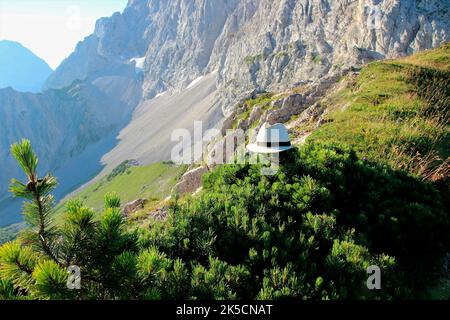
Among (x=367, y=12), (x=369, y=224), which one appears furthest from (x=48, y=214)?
(x=367, y=12)

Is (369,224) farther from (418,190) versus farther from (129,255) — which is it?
(129,255)

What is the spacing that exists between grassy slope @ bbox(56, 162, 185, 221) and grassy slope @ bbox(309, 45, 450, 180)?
129 meters

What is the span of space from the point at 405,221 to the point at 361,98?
1231cm

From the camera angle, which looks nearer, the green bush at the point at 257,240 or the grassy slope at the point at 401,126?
the green bush at the point at 257,240

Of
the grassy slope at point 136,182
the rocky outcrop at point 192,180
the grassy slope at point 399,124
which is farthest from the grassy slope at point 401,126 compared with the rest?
the grassy slope at point 136,182

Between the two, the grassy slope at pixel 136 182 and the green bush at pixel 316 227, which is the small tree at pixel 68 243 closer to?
the green bush at pixel 316 227

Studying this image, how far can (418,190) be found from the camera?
922 cm

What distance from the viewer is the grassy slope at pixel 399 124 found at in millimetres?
11477

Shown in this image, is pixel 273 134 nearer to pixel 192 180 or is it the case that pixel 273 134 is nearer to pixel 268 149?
pixel 268 149

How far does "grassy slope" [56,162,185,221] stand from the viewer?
504ft

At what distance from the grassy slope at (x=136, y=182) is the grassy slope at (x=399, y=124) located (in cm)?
12902
